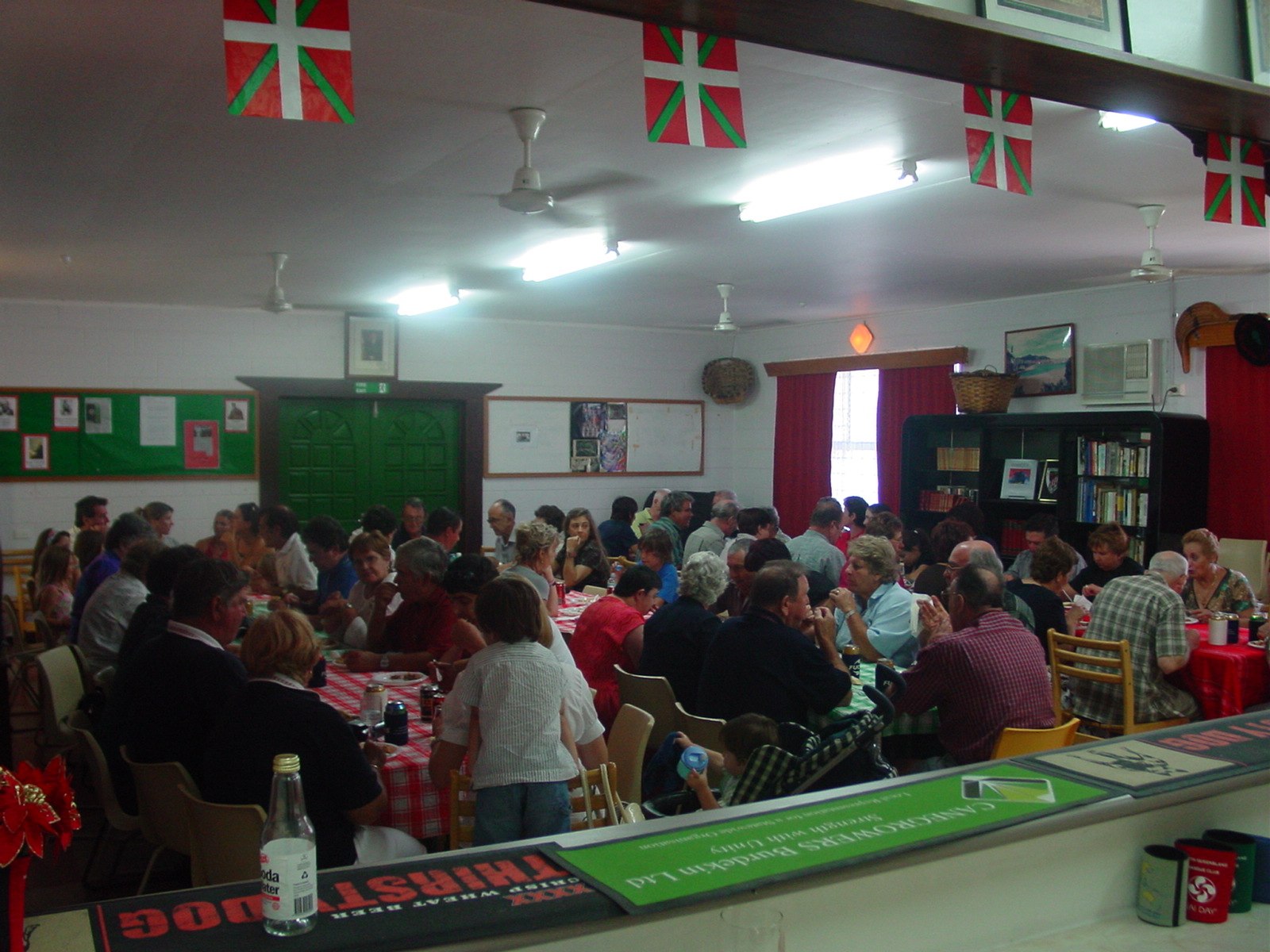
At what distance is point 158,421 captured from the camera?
8.77 m

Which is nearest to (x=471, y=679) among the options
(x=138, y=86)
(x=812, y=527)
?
(x=138, y=86)

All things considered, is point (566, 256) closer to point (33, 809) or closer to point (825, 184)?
point (825, 184)

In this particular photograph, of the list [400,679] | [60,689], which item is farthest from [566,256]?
[60,689]

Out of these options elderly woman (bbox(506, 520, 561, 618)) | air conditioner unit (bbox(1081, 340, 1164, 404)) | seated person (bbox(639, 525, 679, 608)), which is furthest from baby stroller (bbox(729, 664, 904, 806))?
air conditioner unit (bbox(1081, 340, 1164, 404))

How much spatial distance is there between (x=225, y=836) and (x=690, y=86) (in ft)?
7.27

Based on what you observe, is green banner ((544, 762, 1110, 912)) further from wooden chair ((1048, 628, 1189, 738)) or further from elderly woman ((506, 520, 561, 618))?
elderly woman ((506, 520, 561, 618))

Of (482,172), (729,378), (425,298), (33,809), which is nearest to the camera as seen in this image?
(33,809)

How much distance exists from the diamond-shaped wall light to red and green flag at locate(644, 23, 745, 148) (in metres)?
7.68

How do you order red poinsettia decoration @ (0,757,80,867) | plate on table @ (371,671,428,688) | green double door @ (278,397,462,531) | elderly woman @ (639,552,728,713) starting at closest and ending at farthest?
red poinsettia decoration @ (0,757,80,867), elderly woman @ (639,552,728,713), plate on table @ (371,671,428,688), green double door @ (278,397,462,531)

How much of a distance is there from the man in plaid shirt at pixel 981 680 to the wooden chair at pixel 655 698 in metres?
0.84

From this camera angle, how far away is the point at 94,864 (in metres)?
4.12

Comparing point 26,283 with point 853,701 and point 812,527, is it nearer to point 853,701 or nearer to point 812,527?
point 812,527

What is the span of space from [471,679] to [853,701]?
171cm

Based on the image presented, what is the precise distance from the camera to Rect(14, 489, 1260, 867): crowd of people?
9.00 feet
